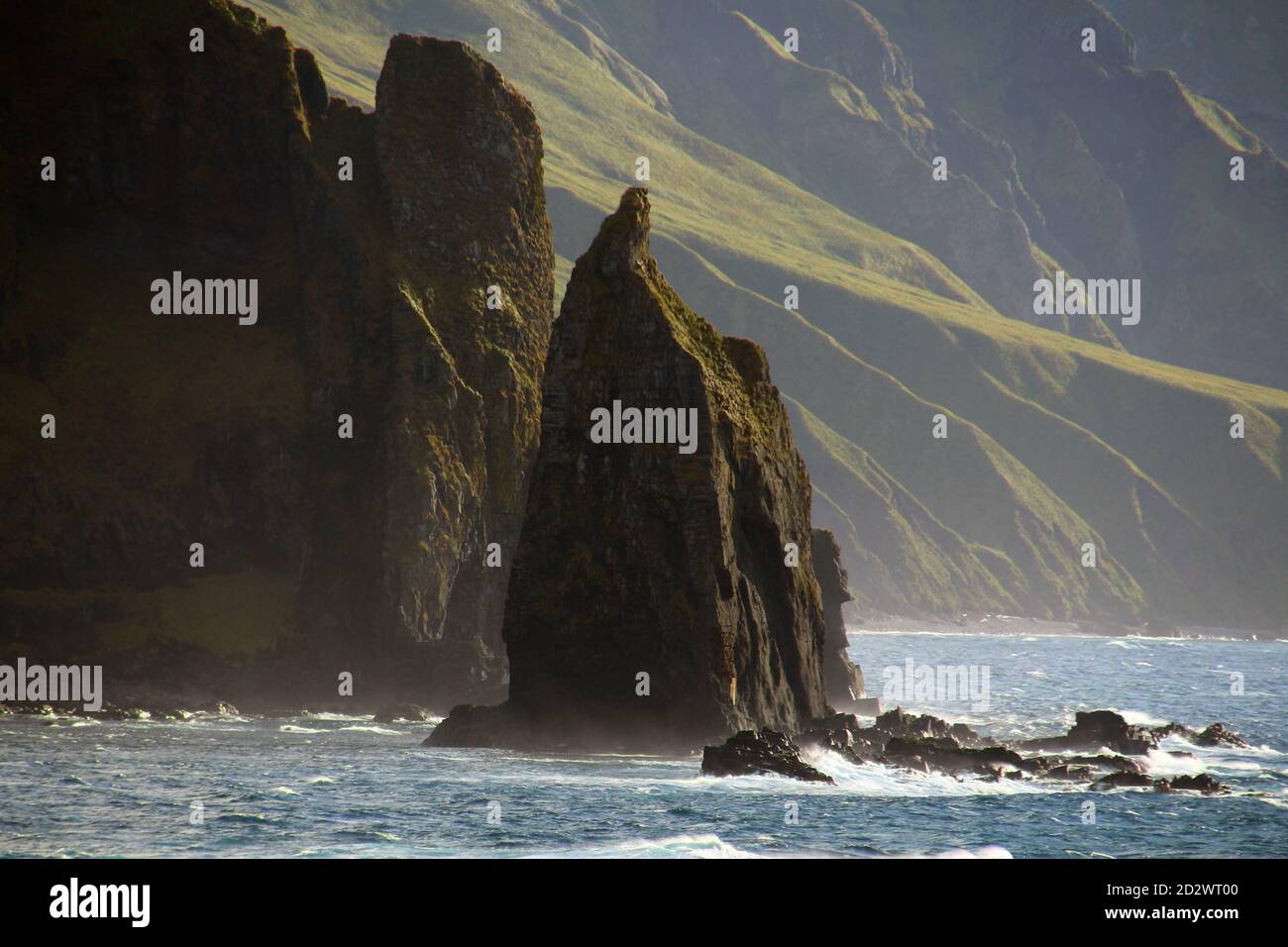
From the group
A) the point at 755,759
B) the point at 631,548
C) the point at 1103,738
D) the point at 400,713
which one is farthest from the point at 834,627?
the point at 755,759

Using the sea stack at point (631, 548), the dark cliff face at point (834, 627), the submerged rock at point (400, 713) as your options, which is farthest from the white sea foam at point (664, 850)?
the dark cliff face at point (834, 627)

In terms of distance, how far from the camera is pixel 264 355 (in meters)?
91.4

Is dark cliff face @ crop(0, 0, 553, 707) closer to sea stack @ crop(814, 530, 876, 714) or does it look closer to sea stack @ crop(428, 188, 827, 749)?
sea stack @ crop(814, 530, 876, 714)

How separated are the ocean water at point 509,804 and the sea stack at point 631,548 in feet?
10.1

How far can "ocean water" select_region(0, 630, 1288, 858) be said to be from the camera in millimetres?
37438

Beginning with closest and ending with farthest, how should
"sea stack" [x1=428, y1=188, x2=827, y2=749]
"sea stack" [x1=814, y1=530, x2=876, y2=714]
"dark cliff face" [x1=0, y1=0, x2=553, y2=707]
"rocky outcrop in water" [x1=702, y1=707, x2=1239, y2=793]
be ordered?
"rocky outcrop in water" [x1=702, y1=707, x2=1239, y2=793], "sea stack" [x1=428, y1=188, x2=827, y2=749], "dark cliff face" [x1=0, y1=0, x2=553, y2=707], "sea stack" [x1=814, y1=530, x2=876, y2=714]

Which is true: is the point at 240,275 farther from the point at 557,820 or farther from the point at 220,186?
the point at 557,820

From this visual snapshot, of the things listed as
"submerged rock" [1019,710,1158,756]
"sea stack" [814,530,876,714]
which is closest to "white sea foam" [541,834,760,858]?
"submerged rock" [1019,710,1158,756]

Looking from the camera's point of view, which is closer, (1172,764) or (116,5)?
(1172,764)

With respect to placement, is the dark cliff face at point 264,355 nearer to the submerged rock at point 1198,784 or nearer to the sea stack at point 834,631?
the sea stack at point 834,631

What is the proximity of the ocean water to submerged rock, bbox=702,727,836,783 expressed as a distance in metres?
0.91
